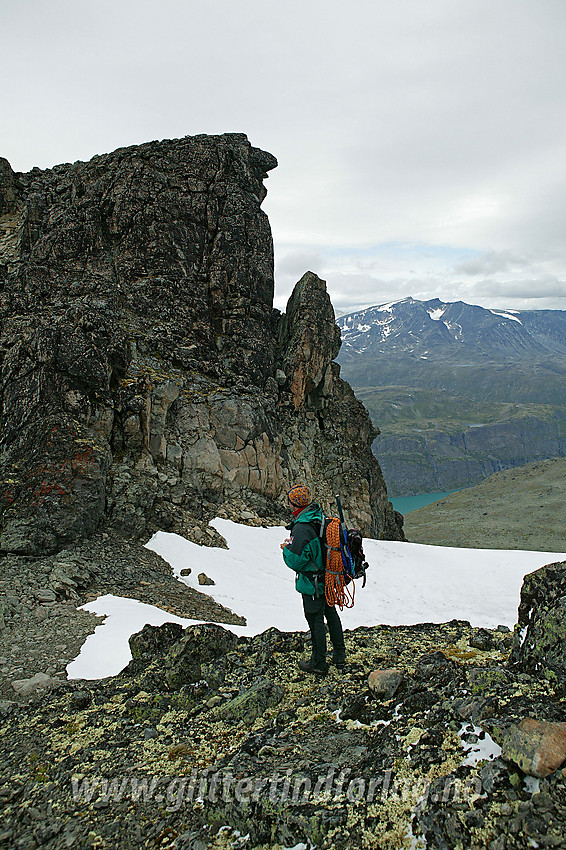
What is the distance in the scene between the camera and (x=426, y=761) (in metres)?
4.07

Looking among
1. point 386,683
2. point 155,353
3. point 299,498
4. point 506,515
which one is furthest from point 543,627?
point 506,515

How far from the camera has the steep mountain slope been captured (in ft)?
313

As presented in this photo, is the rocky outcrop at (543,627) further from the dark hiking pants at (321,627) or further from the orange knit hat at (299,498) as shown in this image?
the orange knit hat at (299,498)

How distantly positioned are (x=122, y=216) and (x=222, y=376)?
1039 centimetres

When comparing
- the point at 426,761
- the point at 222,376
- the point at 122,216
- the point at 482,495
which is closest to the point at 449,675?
the point at 426,761

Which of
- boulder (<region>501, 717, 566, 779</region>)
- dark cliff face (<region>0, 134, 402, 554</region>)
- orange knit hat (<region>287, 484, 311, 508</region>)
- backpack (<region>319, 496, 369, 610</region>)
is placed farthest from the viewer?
dark cliff face (<region>0, 134, 402, 554</region>)

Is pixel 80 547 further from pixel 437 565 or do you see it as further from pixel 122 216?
pixel 122 216

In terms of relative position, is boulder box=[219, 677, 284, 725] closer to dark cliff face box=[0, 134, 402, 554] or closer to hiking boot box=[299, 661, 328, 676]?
hiking boot box=[299, 661, 328, 676]

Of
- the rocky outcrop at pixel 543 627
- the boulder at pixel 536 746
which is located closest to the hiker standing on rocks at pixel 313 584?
the rocky outcrop at pixel 543 627

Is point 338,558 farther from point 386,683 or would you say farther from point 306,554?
point 386,683

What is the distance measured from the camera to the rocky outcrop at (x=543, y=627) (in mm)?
4932

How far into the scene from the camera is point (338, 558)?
6.82 metres

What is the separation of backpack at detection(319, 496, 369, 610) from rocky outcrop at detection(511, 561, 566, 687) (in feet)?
6.71

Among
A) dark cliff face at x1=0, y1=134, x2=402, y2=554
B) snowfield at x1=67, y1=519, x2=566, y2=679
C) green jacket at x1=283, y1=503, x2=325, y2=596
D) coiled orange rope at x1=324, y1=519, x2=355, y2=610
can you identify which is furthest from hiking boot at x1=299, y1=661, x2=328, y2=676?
dark cliff face at x1=0, y1=134, x2=402, y2=554
